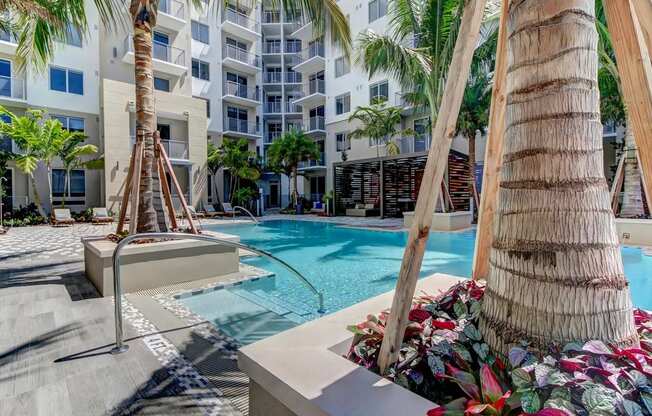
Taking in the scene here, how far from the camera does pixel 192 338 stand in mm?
3318

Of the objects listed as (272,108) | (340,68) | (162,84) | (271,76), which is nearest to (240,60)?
(271,76)

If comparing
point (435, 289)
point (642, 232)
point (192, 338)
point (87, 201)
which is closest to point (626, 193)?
point (642, 232)

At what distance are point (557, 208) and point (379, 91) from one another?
2223 cm

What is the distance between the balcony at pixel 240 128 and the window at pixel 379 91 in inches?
366

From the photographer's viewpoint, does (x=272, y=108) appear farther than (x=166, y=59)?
Yes

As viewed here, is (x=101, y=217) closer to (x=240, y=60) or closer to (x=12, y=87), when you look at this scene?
(x=12, y=87)

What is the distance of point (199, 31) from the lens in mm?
23578

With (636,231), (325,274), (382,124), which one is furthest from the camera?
(382,124)

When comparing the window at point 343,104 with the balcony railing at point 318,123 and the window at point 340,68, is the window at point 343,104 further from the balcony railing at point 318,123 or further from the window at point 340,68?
the balcony railing at point 318,123

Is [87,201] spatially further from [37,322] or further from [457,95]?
[457,95]

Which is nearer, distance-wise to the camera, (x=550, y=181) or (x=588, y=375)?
(x=588, y=375)

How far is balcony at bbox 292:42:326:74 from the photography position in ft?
83.9

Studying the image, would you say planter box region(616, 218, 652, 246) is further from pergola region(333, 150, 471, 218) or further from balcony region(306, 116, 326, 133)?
balcony region(306, 116, 326, 133)

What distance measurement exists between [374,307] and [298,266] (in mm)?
5605
